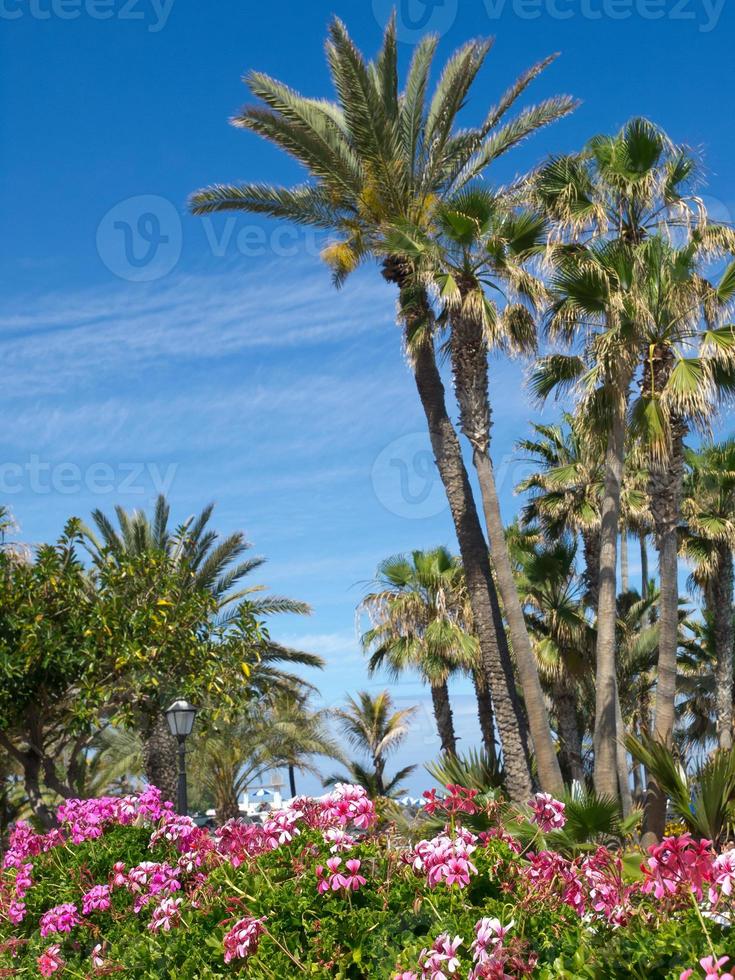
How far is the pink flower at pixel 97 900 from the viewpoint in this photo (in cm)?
582

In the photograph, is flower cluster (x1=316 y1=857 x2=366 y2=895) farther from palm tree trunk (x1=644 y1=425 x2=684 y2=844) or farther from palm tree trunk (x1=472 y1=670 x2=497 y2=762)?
palm tree trunk (x1=472 y1=670 x2=497 y2=762)

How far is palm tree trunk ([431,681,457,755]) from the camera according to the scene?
25.8 metres

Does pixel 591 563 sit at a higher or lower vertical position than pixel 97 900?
higher

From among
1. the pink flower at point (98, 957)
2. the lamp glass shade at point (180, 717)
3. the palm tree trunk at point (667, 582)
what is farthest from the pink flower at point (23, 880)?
the palm tree trunk at point (667, 582)

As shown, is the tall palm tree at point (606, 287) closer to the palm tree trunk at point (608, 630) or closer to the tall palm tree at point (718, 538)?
the palm tree trunk at point (608, 630)

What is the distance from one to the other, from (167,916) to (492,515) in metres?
10.8

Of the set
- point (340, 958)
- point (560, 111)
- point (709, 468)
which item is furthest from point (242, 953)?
point (709, 468)

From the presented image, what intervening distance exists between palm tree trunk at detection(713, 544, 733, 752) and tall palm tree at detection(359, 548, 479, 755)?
6.23m

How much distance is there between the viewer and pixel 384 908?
411cm

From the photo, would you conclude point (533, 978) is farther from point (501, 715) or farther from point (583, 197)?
point (583, 197)

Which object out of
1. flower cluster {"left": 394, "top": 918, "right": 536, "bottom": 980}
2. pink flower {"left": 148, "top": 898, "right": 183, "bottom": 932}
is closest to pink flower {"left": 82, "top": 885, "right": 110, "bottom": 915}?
pink flower {"left": 148, "top": 898, "right": 183, "bottom": 932}

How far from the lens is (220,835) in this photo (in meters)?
5.31

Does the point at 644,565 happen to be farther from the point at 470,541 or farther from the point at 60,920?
the point at 60,920

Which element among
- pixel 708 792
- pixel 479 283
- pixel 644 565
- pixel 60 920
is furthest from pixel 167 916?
pixel 644 565
